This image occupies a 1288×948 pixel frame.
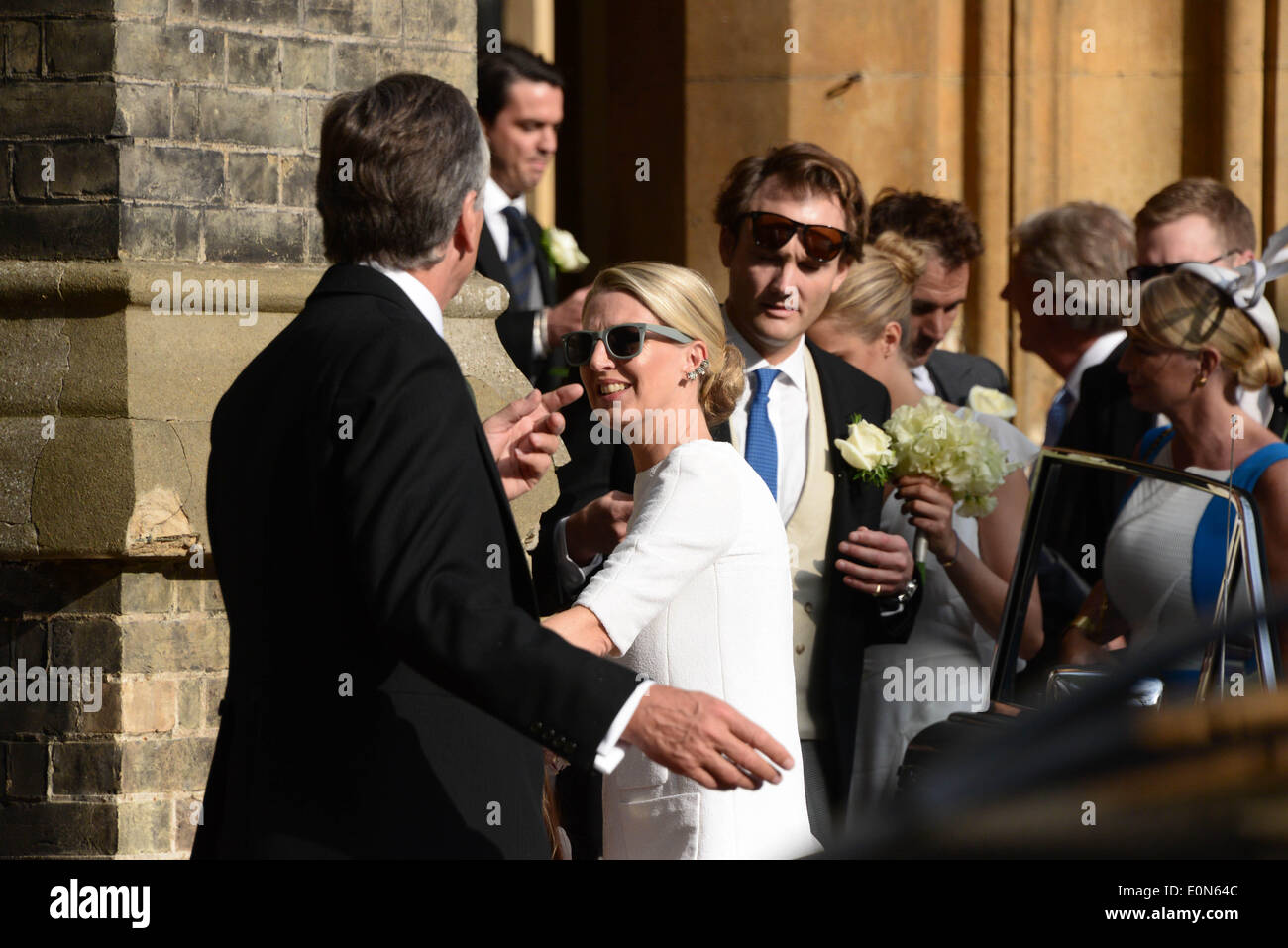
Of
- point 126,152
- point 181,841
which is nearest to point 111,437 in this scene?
point 126,152

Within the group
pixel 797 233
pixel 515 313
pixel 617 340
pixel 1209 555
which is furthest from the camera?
pixel 515 313

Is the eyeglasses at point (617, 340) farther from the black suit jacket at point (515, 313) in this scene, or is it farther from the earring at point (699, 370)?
the black suit jacket at point (515, 313)

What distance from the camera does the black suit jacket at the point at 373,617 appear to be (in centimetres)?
248

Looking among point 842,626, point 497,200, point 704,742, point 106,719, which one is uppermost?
point 497,200

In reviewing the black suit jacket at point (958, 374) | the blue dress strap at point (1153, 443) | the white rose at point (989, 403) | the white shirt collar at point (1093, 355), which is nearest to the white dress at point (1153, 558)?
the blue dress strap at point (1153, 443)

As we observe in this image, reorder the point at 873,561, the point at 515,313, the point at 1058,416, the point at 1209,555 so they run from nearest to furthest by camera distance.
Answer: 1. the point at 1209,555
2. the point at 873,561
3. the point at 515,313
4. the point at 1058,416

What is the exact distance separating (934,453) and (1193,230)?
177 centimetres

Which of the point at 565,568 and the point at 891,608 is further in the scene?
the point at 891,608

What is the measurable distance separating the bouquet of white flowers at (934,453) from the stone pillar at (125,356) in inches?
56.1

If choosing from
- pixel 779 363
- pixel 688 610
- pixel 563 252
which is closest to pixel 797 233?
pixel 779 363

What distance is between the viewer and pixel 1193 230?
5.42 metres

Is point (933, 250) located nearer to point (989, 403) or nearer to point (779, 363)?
point (989, 403)

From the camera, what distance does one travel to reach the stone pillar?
4074mm

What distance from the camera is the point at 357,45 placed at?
455cm
